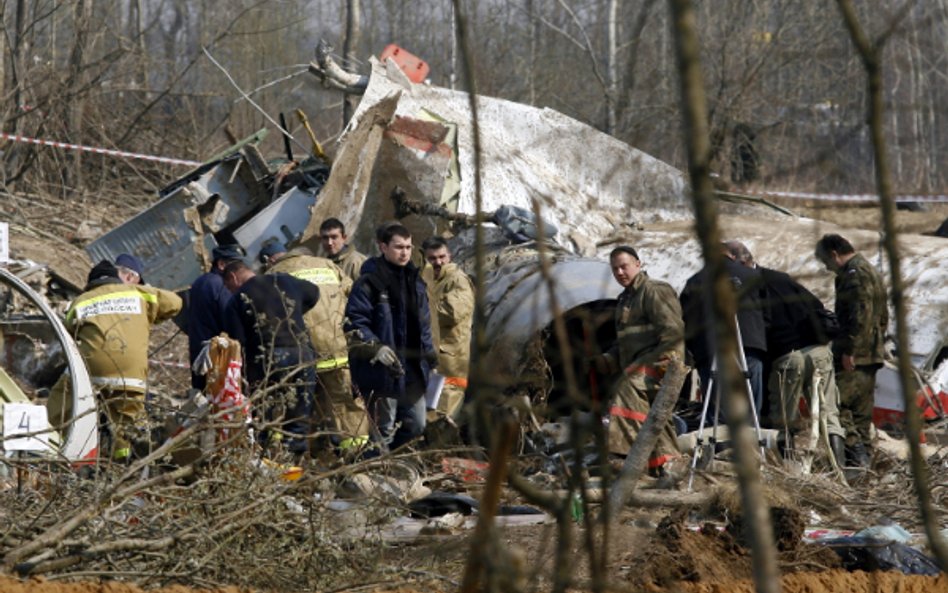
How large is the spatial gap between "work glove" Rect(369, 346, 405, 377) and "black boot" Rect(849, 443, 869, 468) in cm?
320

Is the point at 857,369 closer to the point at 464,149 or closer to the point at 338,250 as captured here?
the point at 338,250

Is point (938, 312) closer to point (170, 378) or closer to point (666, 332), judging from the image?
point (666, 332)

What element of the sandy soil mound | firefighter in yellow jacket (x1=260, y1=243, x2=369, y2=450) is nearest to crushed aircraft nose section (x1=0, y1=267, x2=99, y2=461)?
firefighter in yellow jacket (x1=260, y1=243, x2=369, y2=450)

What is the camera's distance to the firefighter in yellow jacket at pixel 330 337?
31.8 feet

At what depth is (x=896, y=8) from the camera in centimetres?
193

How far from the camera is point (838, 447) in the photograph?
32.2 ft

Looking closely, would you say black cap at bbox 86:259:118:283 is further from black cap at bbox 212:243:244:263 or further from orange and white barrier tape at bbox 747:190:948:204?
orange and white barrier tape at bbox 747:190:948:204

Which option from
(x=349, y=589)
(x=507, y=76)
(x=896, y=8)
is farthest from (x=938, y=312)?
(x=507, y=76)

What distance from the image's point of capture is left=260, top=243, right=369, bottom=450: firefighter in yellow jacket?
9703mm

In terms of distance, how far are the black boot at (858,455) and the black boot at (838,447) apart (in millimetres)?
96

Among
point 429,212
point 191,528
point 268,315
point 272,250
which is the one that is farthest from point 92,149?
point 191,528

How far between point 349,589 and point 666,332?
3840 millimetres

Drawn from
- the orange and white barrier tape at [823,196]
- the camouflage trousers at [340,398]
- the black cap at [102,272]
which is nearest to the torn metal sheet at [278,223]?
the camouflage trousers at [340,398]

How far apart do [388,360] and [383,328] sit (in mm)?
384
